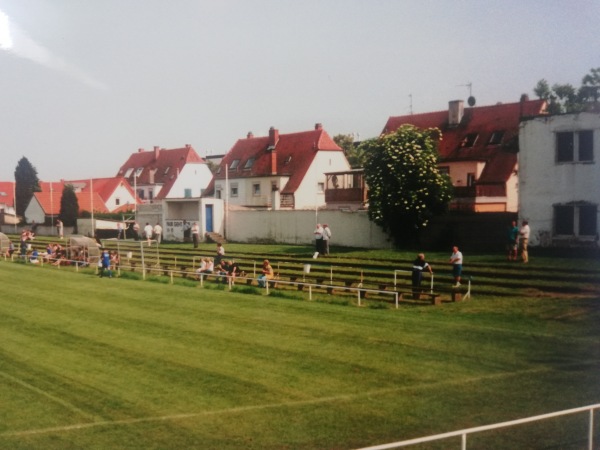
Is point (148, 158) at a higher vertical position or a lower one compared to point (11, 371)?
higher

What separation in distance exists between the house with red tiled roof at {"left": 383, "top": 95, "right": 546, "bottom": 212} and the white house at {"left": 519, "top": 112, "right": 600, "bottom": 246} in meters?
8.30

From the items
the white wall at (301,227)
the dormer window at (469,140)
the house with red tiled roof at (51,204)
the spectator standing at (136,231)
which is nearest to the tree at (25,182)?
the house with red tiled roof at (51,204)

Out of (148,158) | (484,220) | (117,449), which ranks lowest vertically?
(117,449)

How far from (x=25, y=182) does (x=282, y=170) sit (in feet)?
74.6

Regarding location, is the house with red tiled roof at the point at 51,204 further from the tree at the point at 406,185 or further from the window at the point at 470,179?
the window at the point at 470,179

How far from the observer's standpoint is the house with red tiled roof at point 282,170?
154ft

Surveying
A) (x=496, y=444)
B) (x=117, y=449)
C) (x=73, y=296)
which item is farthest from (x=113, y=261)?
(x=496, y=444)

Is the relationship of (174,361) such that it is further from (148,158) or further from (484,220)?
(148,158)

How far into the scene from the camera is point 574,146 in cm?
2408

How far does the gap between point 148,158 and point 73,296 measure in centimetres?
2492

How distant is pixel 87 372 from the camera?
1273 cm

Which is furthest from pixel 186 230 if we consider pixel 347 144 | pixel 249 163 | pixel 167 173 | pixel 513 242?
pixel 347 144

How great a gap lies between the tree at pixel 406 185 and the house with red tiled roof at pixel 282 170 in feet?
55.8

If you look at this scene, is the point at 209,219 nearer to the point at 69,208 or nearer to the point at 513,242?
the point at 69,208
